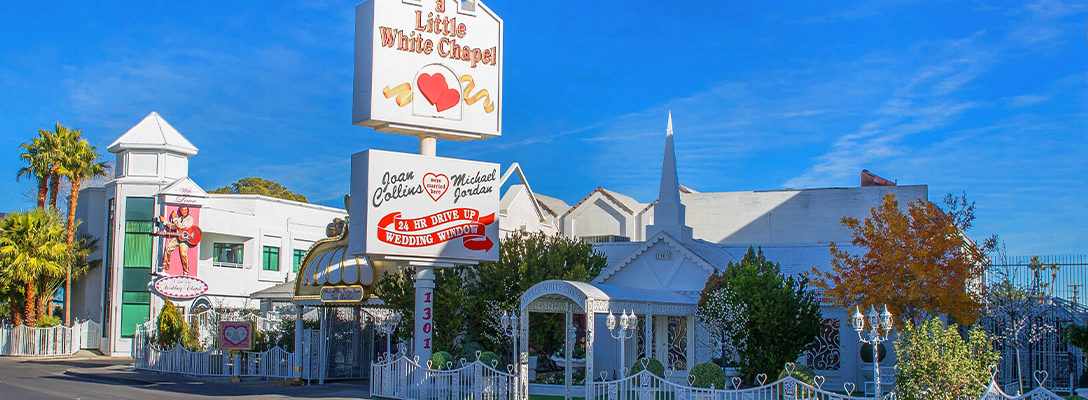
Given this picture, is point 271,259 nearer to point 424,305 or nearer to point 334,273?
point 334,273

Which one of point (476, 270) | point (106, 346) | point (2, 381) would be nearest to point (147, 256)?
point (106, 346)

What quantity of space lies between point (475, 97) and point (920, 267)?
12484 millimetres

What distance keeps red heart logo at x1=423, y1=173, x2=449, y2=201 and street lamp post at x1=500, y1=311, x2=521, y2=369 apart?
3717 millimetres

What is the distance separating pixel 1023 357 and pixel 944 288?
665cm

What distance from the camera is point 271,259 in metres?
45.0

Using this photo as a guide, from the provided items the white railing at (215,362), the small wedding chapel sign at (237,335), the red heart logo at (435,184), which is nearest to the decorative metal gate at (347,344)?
the white railing at (215,362)

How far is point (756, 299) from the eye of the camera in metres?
22.5

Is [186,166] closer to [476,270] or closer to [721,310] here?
[476,270]

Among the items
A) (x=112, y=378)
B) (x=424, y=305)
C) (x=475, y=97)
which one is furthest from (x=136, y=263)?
(x=475, y=97)

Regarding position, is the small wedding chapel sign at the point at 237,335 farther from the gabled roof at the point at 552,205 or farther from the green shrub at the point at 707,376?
the gabled roof at the point at 552,205

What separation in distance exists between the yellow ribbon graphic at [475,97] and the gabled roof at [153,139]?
24.3 meters

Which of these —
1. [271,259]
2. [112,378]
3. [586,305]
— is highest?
[271,259]

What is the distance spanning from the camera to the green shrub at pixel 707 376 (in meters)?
19.1

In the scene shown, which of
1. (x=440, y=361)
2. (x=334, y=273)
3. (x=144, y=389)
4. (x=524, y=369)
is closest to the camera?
(x=524, y=369)
